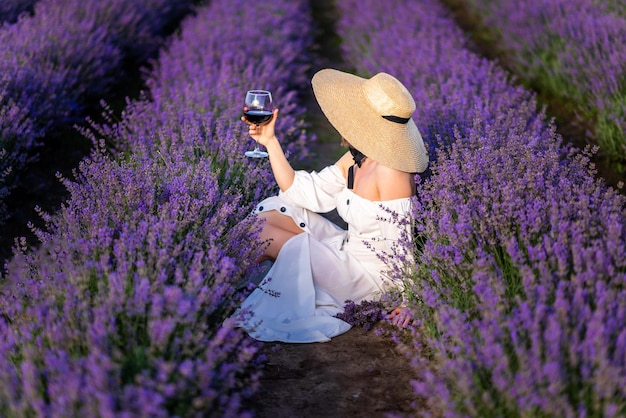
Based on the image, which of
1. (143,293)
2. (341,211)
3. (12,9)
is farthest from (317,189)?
(12,9)

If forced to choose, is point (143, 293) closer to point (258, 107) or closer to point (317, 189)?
point (258, 107)

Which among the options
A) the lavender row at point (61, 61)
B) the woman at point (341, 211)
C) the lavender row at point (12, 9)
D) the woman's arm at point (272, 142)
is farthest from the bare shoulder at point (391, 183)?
the lavender row at point (12, 9)

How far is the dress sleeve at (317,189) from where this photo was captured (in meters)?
3.47

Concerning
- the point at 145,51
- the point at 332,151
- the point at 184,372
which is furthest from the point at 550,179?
the point at 145,51

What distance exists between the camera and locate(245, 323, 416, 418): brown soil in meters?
2.67

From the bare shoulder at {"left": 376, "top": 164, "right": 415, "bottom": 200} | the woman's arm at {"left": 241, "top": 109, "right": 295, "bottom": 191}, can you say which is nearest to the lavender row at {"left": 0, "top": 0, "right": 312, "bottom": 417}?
the woman's arm at {"left": 241, "top": 109, "right": 295, "bottom": 191}

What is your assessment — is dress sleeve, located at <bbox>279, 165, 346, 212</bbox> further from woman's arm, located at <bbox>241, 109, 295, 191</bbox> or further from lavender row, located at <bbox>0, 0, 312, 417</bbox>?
lavender row, located at <bbox>0, 0, 312, 417</bbox>

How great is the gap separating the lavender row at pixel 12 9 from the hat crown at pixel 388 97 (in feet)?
12.8

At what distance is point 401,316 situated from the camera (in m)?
3.05

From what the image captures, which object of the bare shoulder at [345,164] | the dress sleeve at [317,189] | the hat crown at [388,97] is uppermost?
the hat crown at [388,97]

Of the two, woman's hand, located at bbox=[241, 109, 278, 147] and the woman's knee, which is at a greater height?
woman's hand, located at bbox=[241, 109, 278, 147]

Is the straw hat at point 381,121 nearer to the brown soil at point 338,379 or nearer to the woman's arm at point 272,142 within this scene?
the woman's arm at point 272,142

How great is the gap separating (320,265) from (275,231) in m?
0.25

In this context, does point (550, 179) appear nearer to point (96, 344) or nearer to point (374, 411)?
point (374, 411)
